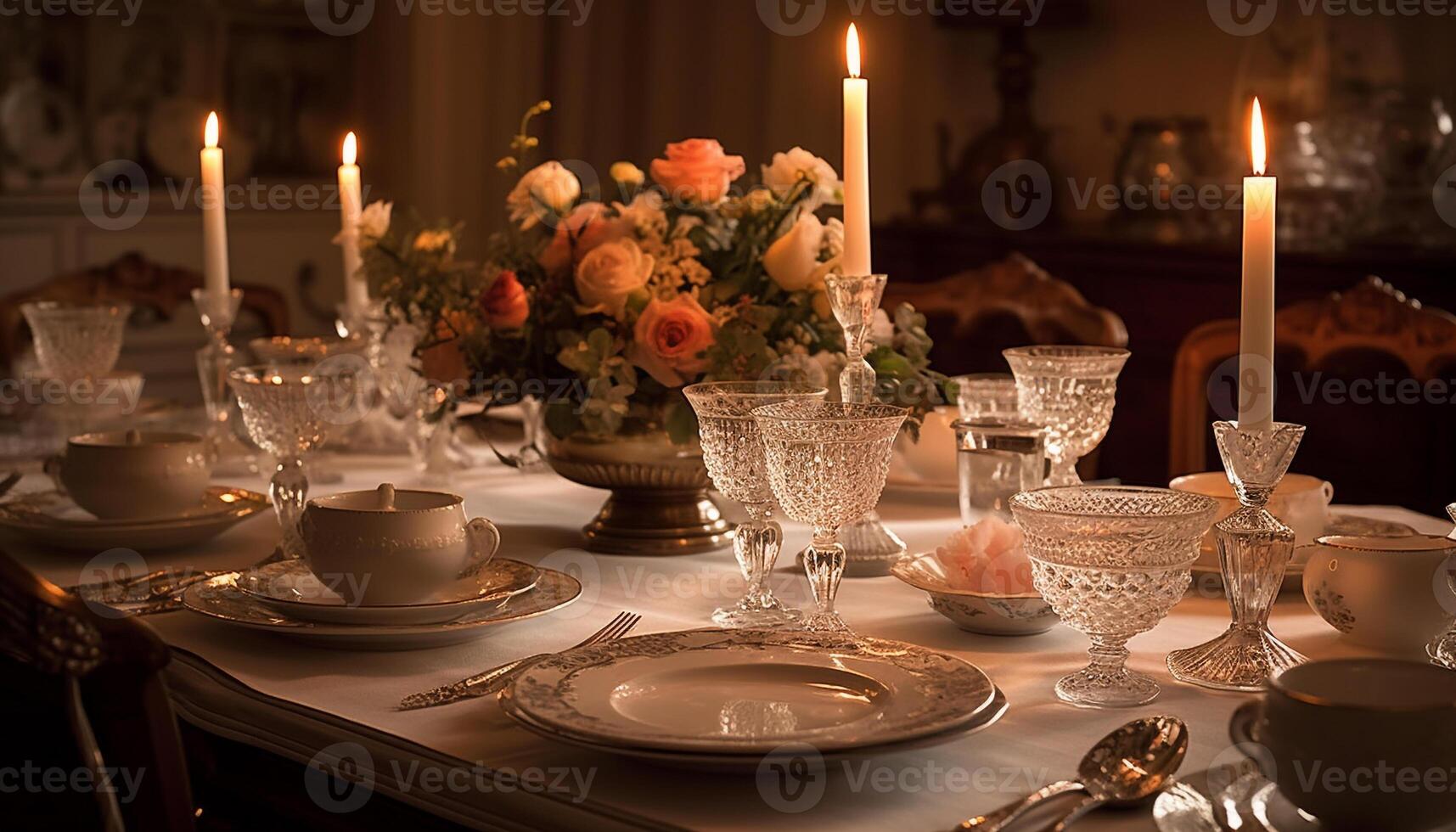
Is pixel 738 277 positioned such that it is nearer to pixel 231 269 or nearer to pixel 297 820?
pixel 297 820

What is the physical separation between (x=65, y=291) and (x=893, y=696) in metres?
2.16

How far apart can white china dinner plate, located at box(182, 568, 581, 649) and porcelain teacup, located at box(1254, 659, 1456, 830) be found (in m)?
0.54

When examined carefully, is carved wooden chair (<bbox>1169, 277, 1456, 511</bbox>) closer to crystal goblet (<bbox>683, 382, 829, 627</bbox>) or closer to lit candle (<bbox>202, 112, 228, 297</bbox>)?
crystal goblet (<bbox>683, 382, 829, 627</bbox>)

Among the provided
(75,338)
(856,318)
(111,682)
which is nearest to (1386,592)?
(856,318)

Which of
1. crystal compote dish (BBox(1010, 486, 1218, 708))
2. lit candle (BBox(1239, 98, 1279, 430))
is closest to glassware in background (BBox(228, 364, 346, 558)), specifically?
crystal compote dish (BBox(1010, 486, 1218, 708))

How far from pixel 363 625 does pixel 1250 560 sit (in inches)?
22.9

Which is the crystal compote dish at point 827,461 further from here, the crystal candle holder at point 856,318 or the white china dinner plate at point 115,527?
the white china dinner plate at point 115,527

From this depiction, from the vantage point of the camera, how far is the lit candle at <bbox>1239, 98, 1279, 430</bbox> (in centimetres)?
104

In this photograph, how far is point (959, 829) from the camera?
777 millimetres

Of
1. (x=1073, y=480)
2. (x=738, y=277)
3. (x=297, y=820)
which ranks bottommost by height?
(x=297, y=820)

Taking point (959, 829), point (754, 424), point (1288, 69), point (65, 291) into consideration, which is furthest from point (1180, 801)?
point (1288, 69)

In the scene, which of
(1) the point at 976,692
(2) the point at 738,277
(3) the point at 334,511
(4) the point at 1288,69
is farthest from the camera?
(4) the point at 1288,69

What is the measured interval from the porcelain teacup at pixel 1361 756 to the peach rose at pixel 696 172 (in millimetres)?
797

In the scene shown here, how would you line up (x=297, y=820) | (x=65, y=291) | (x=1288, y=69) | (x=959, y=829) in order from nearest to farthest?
(x=959, y=829)
(x=297, y=820)
(x=65, y=291)
(x=1288, y=69)
